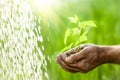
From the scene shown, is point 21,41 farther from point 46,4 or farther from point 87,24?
point 87,24

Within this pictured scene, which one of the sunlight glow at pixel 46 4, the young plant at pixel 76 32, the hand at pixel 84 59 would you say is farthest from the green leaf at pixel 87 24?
the hand at pixel 84 59

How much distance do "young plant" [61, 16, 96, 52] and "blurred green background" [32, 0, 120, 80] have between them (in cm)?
3

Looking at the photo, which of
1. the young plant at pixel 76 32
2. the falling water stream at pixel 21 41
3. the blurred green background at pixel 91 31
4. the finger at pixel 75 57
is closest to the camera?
the finger at pixel 75 57

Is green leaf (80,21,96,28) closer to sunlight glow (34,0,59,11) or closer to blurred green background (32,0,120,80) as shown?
blurred green background (32,0,120,80)

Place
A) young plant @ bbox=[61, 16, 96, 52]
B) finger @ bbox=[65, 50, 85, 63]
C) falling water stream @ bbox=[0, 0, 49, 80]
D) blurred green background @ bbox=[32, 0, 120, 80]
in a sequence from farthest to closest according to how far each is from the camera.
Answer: falling water stream @ bbox=[0, 0, 49, 80]
blurred green background @ bbox=[32, 0, 120, 80]
young plant @ bbox=[61, 16, 96, 52]
finger @ bbox=[65, 50, 85, 63]

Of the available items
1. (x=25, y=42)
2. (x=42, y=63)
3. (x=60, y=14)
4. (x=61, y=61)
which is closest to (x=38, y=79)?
(x=42, y=63)

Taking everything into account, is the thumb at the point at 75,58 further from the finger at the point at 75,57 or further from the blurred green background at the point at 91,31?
the blurred green background at the point at 91,31

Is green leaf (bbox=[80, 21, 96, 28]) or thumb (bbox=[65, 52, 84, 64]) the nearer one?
thumb (bbox=[65, 52, 84, 64])

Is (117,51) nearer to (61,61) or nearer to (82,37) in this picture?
(61,61)

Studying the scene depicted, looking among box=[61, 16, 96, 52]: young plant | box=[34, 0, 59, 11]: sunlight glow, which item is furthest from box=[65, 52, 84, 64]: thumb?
box=[34, 0, 59, 11]: sunlight glow

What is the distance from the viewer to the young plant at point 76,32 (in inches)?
61.9

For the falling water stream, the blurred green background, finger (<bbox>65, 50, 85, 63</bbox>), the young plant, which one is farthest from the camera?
the falling water stream

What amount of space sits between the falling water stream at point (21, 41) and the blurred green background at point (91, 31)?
41mm

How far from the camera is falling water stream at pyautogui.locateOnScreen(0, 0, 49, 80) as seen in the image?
1804 mm
